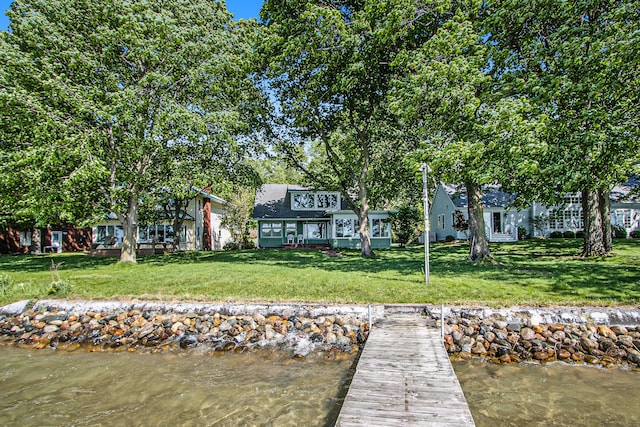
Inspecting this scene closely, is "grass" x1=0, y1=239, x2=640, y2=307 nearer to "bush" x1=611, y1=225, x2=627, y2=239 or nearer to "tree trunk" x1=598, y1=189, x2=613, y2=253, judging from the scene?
"tree trunk" x1=598, y1=189, x2=613, y2=253

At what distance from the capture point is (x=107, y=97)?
14.3m

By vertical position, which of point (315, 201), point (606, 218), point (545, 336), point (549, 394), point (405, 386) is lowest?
point (549, 394)

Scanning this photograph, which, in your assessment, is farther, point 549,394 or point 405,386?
point 549,394

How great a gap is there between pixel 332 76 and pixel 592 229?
41.7 ft

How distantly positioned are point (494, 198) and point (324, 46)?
63.2 ft

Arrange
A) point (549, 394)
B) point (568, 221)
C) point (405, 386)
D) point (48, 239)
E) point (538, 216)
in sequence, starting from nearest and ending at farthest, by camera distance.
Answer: point (405, 386) < point (549, 394) < point (538, 216) < point (568, 221) < point (48, 239)

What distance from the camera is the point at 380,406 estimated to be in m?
4.17

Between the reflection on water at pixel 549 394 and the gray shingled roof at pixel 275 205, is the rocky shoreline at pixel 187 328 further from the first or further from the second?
the gray shingled roof at pixel 275 205

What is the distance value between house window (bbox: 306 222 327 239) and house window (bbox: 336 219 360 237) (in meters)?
2.02

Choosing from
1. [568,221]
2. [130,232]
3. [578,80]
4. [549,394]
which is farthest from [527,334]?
[568,221]

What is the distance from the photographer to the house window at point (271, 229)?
29.5 meters

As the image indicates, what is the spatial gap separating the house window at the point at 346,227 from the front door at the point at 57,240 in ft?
70.4

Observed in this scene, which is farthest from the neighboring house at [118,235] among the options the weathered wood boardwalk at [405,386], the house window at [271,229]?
the weathered wood boardwalk at [405,386]

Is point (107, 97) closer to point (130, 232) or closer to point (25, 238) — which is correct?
point (130, 232)
